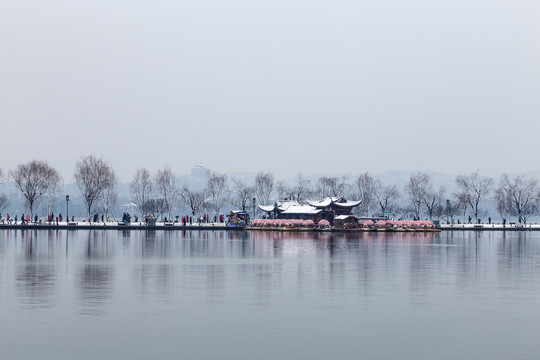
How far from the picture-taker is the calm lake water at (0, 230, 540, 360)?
62.8 ft

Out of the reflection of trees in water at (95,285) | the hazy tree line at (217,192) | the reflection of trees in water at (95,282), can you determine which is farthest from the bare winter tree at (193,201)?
the reflection of trees in water at (95,285)

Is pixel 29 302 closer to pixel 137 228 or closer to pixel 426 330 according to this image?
pixel 426 330

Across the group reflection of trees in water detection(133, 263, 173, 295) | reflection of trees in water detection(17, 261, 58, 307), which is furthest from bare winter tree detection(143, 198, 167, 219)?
reflection of trees in water detection(133, 263, 173, 295)

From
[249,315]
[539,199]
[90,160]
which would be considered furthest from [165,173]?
[249,315]

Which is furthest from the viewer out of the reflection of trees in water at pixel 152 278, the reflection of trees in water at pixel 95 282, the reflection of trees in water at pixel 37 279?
the reflection of trees in water at pixel 152 278

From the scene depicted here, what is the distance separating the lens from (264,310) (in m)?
25.1

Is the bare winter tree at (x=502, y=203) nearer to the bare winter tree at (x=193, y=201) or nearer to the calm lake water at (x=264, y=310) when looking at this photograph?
the bare winter tree at (x=193, y=201)

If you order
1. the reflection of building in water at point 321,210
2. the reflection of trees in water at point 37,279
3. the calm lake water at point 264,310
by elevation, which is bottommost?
the calm lake water at point 264,310

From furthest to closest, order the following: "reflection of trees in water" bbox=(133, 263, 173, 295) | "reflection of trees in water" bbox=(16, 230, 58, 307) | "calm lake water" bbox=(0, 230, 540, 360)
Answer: "reflection of trees in water" bbox=(133, 263, 173, 295) → "reflection of trees in water" bbox=(16, 230, 58, 307) → "calm lake water" bbox=(0, 230, 540, 360)

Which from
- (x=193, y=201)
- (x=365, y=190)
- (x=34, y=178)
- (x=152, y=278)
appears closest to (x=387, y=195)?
(x=365, y=190)

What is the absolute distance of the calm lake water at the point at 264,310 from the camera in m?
19.1

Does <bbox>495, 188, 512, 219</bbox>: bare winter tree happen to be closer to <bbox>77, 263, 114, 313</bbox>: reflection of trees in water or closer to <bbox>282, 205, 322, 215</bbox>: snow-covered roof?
<bbox>282, 205, 322, 215</bbox>: snow-covered roof

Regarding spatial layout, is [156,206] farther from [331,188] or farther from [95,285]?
[95,285]

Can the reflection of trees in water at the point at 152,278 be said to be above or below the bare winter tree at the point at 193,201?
below
